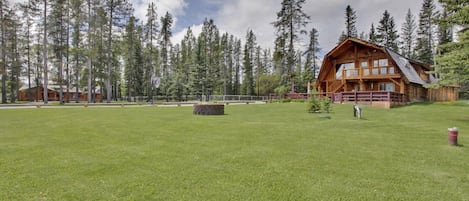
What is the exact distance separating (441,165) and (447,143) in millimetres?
2598

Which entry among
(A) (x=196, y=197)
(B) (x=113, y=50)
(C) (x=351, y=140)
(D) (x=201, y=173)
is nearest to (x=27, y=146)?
(D) (x=201, y=173)

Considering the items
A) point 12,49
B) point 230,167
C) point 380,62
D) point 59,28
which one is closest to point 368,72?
point 380,62

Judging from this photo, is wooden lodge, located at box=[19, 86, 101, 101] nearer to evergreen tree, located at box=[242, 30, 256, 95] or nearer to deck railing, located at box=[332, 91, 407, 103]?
evergreen tree, located at box=[242, 30, 256, 95]

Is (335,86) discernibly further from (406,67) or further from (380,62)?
(406,67)

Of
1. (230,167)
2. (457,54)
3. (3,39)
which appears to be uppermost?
(3,39)

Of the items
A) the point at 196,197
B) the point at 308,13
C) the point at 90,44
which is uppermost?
the point at 308,13

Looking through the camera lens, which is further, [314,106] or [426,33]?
[426,33]

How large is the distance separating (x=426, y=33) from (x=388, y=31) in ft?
17.1

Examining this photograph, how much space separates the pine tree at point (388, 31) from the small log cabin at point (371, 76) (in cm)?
1457

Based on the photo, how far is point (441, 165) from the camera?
498cm

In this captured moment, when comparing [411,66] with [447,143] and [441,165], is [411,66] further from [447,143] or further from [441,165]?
[441,165]

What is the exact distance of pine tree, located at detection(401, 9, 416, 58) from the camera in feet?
146

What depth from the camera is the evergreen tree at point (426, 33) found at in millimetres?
37562

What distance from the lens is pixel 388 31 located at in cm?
4250
